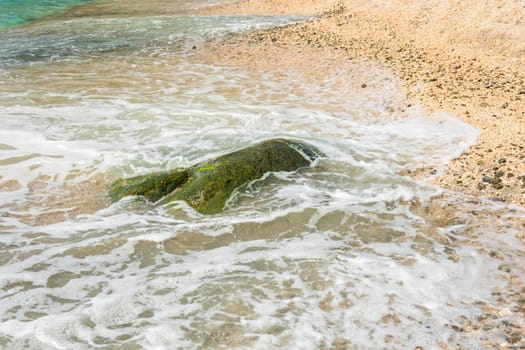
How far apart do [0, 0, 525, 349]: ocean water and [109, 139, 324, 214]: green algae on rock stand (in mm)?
146

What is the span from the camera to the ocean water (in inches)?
134

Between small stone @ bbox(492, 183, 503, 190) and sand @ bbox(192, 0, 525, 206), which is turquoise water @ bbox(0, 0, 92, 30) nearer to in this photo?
sand @ bbox(192, 0, 525, 206)

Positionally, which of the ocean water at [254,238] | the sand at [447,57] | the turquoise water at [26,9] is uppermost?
the turquoise water at [26,9]

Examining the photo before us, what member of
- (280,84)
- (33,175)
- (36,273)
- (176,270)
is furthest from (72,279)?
(280,84)

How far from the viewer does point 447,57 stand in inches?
418

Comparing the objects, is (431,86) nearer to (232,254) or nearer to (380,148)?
(380,148)

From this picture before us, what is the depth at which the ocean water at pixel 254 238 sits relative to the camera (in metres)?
3.41

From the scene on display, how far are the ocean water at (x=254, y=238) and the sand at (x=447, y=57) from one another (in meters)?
0.39

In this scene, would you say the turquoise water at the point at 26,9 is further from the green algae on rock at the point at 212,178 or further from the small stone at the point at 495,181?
the small stone at the point at 495,181

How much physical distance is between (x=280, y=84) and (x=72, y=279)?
7213 mm

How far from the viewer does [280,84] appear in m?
10.2

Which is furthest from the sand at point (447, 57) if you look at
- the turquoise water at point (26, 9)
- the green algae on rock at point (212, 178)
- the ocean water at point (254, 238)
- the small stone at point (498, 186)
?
the turquoise water at point (26, 9)

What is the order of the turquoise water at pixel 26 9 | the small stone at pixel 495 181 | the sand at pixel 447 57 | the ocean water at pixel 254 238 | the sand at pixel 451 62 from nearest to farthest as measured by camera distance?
the ocean water at pixel 254 238, the sand at pixel 451 62, the small stone at pixel 495 181, the sand at pixel 447 57, the turquoise water at pixel 26 9

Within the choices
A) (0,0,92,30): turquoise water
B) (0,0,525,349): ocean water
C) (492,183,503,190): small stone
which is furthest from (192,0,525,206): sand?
(0,0,92,30): turquoise water
